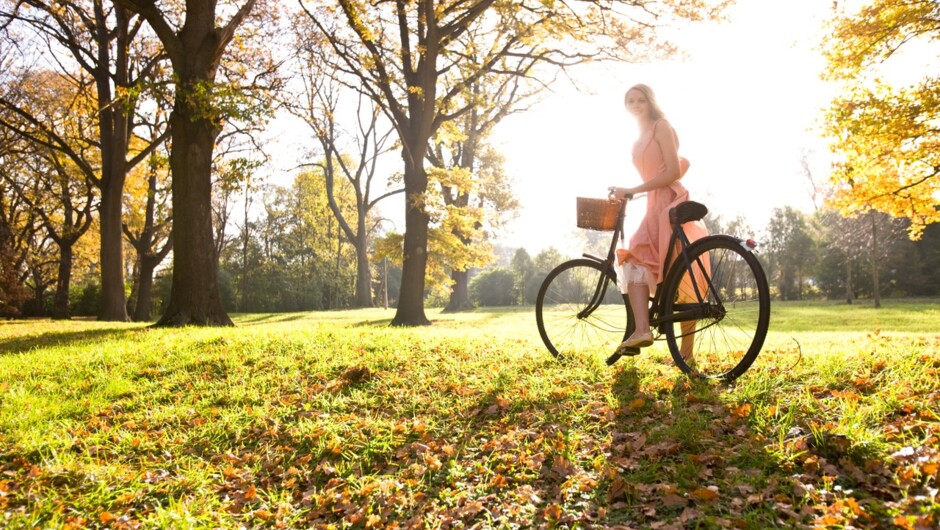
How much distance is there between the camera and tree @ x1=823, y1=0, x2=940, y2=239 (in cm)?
971

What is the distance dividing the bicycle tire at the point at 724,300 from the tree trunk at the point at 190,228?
8142 millimetres

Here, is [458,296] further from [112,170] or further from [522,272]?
[112,170]

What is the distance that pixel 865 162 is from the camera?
10.8m

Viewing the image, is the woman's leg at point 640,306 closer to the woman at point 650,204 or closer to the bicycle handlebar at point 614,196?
the woman at point 650,204

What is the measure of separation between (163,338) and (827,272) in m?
38.3

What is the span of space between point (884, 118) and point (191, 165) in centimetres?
1262

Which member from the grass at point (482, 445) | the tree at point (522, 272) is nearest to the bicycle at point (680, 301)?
the grass at point (482, 445)

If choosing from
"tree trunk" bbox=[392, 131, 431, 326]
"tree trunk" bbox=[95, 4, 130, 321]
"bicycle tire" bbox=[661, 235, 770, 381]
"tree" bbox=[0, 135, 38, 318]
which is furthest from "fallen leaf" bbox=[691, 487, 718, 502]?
"tree" bbox=[0, 135, 38, 318]

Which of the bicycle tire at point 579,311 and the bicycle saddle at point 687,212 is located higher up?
the bicycle saddle at point 687,212

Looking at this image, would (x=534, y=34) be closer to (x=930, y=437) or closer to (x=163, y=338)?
(x=163, y=338)

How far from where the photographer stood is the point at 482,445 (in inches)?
134

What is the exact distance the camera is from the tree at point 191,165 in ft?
30.2

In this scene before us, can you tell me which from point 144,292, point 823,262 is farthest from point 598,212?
point 823,262

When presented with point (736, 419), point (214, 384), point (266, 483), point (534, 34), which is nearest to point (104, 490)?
point (266, 483)
